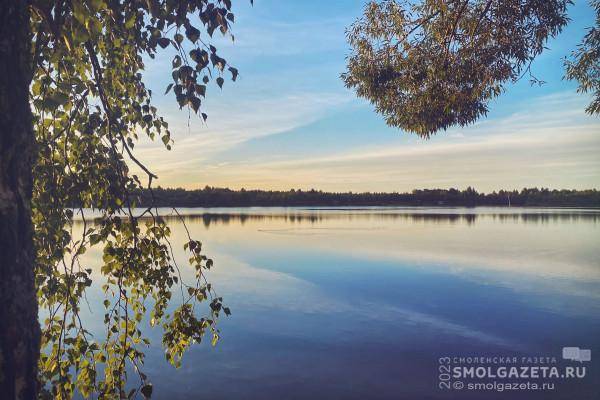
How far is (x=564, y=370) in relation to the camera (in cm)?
973

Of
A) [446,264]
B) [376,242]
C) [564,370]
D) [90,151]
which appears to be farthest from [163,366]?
[376,242]

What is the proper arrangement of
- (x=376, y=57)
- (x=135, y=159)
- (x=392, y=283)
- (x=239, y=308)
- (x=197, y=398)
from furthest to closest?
(x=392, y=283), (x=239, y=308), (x=376, y=57), (x=197, y=398), (x=135, y=159)

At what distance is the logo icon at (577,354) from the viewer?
33.5 feet

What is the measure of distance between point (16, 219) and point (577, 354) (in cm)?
1173

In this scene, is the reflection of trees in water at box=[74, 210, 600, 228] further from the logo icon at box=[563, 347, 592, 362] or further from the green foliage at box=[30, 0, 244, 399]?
the green foliage at box=[30, 0, 244, 399]

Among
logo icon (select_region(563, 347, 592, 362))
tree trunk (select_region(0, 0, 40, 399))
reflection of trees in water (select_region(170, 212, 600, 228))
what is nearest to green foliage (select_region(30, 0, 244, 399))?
tree trunk (select_region(0, 0, 40, 399))

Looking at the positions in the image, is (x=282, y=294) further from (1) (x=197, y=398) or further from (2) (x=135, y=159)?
(2) (x=135, y=159)

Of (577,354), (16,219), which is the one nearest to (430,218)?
(577,354)

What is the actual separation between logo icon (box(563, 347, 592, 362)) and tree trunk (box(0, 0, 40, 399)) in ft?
36.5

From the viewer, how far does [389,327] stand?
504 inches

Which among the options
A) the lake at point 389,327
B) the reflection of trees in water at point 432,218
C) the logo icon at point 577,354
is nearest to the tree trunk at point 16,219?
the lake at point 389,327

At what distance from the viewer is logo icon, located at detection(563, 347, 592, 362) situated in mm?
10211

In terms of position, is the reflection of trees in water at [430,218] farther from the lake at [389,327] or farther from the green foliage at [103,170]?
the green foliage at [103,170]

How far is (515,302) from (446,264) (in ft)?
25.1
